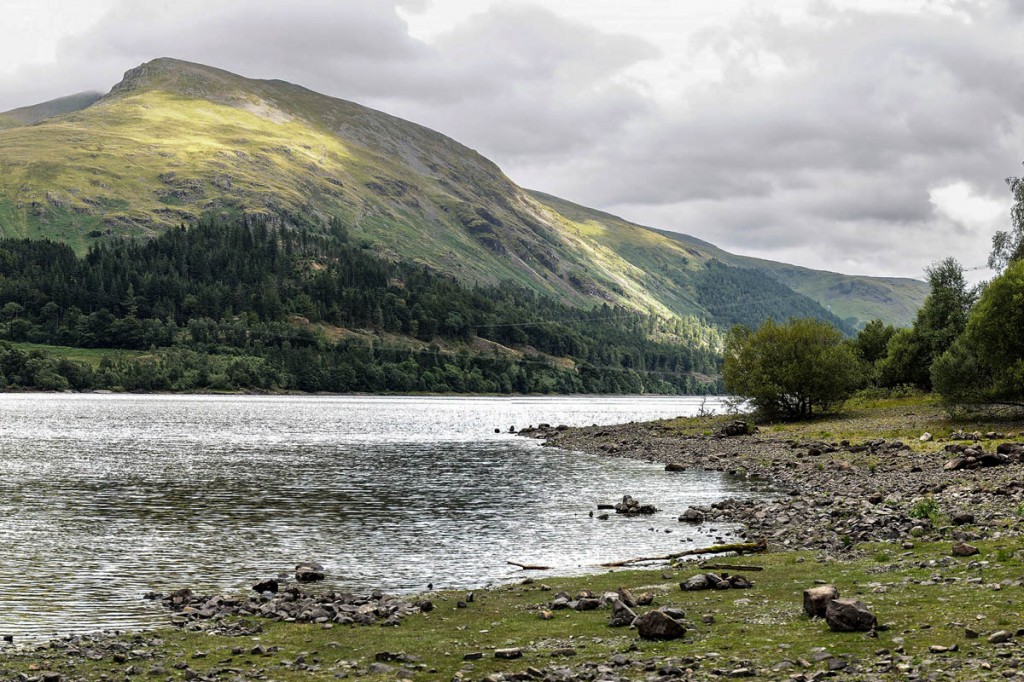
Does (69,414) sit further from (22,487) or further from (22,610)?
(22,610)

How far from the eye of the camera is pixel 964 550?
1093 inches

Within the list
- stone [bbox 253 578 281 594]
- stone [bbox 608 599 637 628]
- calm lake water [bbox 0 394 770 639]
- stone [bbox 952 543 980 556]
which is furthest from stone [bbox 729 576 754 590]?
stone [bbox 253 578 281 594]

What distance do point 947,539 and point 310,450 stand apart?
79861 mm

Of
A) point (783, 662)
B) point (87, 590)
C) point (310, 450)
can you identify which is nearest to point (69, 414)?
point (310, 450)

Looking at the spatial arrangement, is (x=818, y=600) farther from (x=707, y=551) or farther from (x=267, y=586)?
(x=267, y=586)

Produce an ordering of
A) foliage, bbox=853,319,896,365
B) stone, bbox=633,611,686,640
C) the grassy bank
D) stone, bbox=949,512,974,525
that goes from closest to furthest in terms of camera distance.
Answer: the grassy bank < stone, bbox=633,611,686,640 < stone, bbox=949,512,974,525 < foliage, bbox=853,319,896,365

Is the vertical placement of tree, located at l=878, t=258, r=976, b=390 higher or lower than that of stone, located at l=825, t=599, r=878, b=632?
higher

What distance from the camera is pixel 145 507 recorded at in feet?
178

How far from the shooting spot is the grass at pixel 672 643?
774 inches

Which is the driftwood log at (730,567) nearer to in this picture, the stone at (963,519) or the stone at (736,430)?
the stone at (963,519)

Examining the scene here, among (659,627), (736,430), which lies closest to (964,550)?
(659,627)

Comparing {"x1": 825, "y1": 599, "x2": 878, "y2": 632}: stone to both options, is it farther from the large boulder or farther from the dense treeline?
the dense treeline

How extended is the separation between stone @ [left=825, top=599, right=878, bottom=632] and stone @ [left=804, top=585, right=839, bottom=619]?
1031 millimetres

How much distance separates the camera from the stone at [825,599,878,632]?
2019 cm
